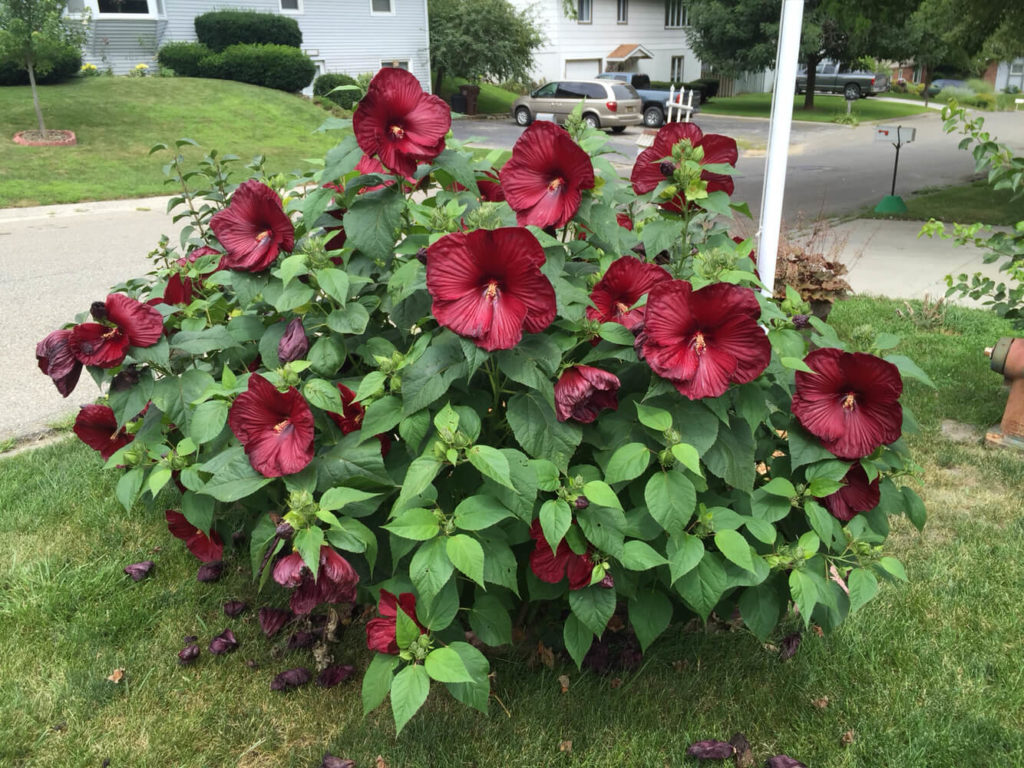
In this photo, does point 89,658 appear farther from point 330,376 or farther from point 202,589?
point 330,376

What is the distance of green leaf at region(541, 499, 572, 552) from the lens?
1.68m

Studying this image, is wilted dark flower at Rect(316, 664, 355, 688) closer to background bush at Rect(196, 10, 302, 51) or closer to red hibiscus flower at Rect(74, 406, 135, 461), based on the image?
red hibiscus flower at Rect(74, 406, 135, 461)

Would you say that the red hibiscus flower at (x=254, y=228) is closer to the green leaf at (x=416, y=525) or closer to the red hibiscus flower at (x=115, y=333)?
the red hibiscus flower at (x=115, y=333)

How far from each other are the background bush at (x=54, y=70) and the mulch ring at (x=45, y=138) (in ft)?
12.4

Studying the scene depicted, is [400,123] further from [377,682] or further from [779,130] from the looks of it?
[779,130]

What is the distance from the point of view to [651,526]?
1883mm

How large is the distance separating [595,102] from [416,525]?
2374 cm

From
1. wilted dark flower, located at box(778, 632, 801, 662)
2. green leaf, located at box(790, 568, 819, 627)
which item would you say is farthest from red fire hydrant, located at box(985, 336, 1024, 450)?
green leaf, located at box(790, 568, 819, 627)

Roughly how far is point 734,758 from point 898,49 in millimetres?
33723

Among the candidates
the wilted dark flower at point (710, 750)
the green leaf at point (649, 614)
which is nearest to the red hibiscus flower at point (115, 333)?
the green leaf at point (649, 614)

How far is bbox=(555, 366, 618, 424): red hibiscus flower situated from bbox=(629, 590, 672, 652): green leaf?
524 millimetres

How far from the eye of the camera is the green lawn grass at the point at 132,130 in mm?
12930

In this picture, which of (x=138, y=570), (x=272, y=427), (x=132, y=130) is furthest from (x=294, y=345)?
(x=132, y=130)

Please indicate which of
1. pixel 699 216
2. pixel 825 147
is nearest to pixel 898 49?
pixel 825 147
